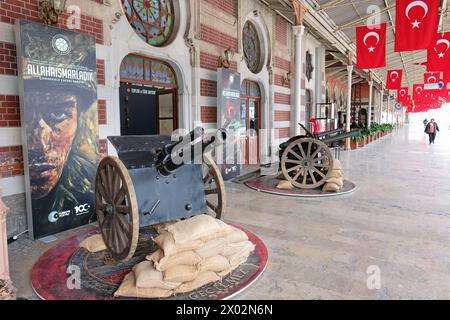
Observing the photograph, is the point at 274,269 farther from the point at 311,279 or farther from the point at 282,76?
the point at 282,76

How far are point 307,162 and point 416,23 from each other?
3.74 meters

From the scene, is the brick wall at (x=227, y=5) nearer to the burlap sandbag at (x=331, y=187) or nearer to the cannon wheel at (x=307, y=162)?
the cannon wheel at (x=307, y=162)

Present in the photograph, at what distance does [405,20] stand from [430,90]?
23.1 meters

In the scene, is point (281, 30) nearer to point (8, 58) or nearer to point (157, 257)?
point (8, 58)

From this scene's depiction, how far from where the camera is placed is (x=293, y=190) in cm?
653

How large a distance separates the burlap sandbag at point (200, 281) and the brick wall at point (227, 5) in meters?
6.33

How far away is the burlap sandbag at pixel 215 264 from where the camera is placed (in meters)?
2.99

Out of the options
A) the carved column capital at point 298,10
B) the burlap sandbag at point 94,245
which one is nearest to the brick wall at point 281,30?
the carved column capital at point 298,10

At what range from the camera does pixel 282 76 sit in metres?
11.2

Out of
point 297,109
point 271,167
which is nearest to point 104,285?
point 271,167

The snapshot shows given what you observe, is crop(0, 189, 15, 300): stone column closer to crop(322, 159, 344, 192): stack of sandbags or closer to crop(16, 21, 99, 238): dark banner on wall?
crop(16, 21, 99, 238): dark banner on wall

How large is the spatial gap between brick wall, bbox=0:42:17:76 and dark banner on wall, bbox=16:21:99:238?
0.23 metres

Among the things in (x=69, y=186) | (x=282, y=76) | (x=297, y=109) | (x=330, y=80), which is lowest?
(x=69, y=186)
